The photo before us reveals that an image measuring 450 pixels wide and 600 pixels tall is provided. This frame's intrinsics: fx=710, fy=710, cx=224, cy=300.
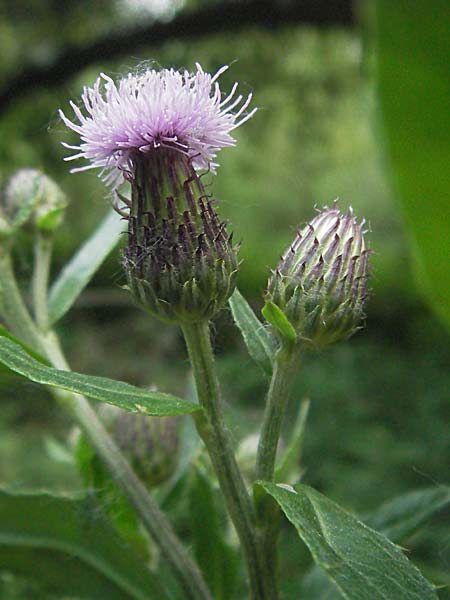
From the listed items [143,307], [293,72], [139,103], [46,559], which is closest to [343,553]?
[143,307]

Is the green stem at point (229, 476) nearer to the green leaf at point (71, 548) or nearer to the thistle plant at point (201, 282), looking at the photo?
the thistle plant at point (201, 282)

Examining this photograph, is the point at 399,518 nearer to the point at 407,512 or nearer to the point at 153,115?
the point at 407,512

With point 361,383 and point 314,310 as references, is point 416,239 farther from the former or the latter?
point 361,383

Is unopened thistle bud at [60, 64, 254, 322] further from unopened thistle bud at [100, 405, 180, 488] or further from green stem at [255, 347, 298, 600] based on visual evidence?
unopened thistle bud at [100, 405, 180, 488]

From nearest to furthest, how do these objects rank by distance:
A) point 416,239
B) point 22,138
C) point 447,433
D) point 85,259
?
point 416,239 → point 85,259 → point 447,433 → point 22,138

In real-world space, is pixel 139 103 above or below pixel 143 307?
above

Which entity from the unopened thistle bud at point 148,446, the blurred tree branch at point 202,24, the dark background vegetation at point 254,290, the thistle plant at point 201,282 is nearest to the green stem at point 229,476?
the thistle plant at point 201,282
